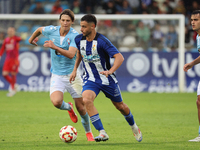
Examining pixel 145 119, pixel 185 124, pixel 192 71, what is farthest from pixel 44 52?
pixel 185 124

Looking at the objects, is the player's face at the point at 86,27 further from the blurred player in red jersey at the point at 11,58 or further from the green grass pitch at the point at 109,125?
the blurred player in red jersey at the point at 11,58

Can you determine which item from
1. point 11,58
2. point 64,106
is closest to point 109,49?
point 64,106

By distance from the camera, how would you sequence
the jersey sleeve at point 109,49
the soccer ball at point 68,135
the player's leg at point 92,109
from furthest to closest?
the soccer ball at point 68,135, the jersey sleeve at point 109,49, the player's leg at point 92,109

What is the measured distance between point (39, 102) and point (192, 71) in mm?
6891

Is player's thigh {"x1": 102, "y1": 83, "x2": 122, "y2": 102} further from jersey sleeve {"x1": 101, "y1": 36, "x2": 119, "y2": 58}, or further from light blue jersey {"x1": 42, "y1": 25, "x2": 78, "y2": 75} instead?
light blue jersey {"x1": 42, "y1": 25, "x2": 78, "y2": 75}

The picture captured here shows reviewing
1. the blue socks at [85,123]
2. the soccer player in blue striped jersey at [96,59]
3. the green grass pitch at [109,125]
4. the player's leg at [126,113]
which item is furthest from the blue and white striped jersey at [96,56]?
the green grass pitch at [109,125]

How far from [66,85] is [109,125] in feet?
5.70

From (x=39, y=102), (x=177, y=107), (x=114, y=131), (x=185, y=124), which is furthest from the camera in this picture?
(x=39, y=102)

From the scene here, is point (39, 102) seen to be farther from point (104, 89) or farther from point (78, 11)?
point (78, 11)

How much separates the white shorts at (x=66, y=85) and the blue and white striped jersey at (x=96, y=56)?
0.75 m

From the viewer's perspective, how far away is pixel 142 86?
51.7ft

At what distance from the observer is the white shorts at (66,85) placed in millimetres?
6699

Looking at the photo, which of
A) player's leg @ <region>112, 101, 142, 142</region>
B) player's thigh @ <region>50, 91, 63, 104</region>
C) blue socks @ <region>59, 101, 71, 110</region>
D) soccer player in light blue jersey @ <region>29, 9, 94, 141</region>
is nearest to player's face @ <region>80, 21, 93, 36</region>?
soccer player in light blue jersey @ <region>29, 9, 94, 141</region>

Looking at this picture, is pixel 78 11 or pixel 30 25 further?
pixel 78 11
